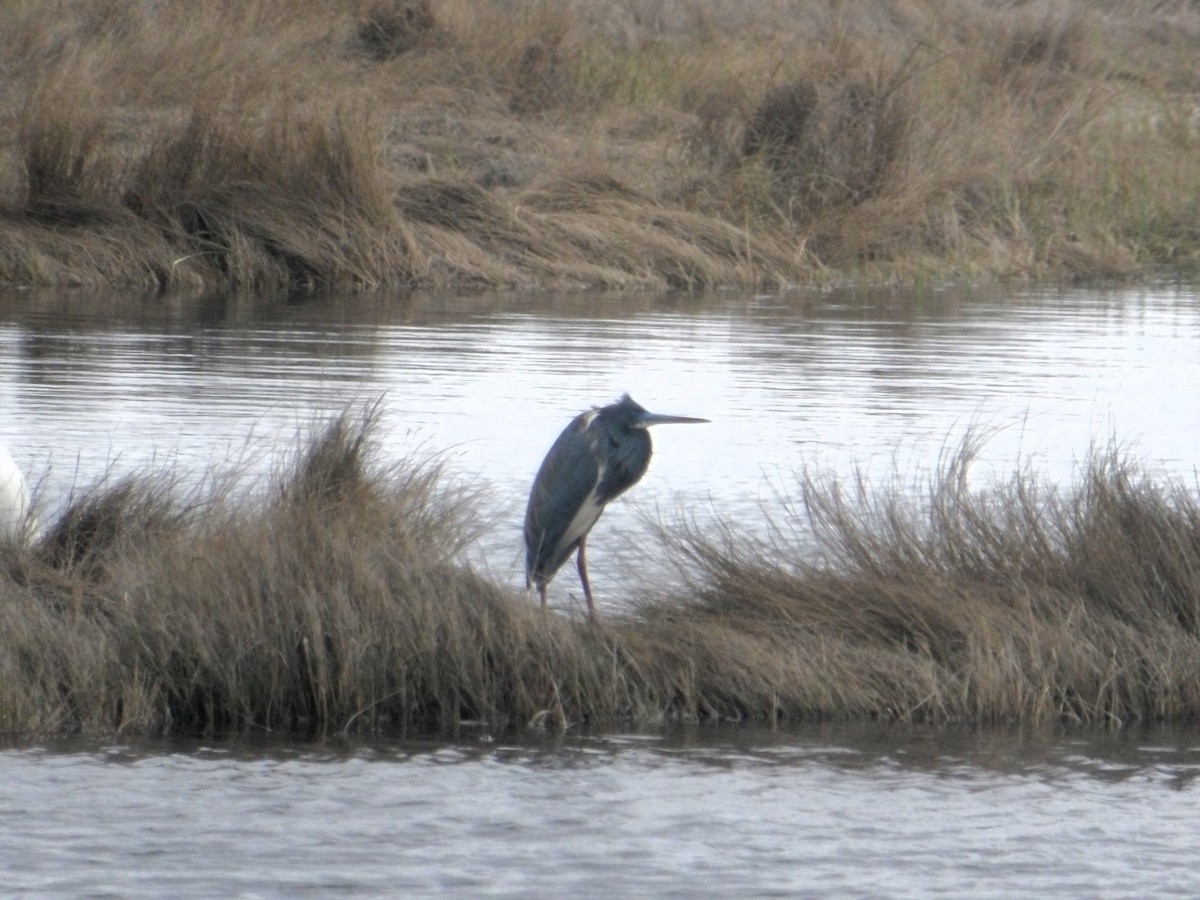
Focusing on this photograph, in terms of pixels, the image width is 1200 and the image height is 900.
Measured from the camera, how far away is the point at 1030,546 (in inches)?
230

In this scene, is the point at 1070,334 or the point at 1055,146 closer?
the point at 1070,334

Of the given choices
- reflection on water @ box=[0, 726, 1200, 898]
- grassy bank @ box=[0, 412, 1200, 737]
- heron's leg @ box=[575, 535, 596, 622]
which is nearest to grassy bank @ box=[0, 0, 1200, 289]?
grassy bank @ box=[0, 412, 1200, 737]

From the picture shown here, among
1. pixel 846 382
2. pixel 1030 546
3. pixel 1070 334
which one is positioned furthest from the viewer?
pixel 1070 334

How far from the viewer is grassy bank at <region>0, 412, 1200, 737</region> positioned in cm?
507

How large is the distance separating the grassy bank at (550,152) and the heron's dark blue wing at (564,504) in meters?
9.90

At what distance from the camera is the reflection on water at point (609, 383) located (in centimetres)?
815

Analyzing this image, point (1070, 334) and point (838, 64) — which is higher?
point (838, 64)

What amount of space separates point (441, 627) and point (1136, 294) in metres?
13.6

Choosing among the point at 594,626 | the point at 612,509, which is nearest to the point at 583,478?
the point at 594,626

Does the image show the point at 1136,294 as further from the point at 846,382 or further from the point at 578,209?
the point at 846,382

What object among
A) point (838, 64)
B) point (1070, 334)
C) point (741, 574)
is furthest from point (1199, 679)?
point (838, 64)

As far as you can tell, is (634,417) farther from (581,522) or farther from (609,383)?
(609,383)

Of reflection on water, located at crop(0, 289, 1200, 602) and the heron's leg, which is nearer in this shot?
the heron's leg

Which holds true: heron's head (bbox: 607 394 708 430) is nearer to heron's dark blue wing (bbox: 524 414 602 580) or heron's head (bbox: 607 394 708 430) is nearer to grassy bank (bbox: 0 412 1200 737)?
heron's dark blue wing (bbox: 524 414 602 580)
